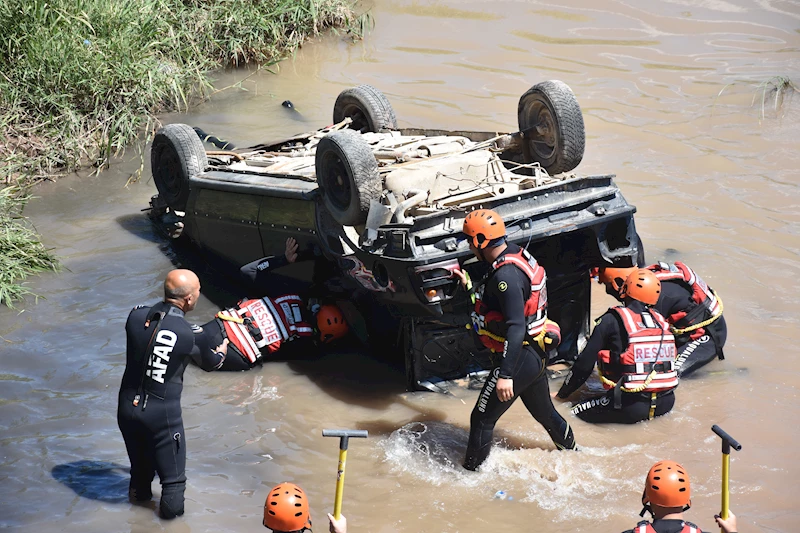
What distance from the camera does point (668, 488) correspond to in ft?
12.3

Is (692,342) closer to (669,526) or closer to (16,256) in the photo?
(669,526)

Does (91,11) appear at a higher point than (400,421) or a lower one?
higher

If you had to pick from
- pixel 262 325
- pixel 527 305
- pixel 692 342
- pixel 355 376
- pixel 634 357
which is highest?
pixel 527 305

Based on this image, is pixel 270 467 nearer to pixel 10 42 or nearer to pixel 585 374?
pixel 585 374

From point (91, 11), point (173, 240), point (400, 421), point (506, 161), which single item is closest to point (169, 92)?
point (91, 11)

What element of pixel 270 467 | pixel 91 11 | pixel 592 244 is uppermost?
pixel 91 11

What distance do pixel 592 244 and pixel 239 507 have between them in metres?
3.04

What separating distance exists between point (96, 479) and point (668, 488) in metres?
3.36

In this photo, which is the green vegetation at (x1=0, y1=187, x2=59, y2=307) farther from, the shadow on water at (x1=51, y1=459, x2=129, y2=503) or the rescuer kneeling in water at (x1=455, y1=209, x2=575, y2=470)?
the rescuer kneeling in water at (x1=455, y1=209, x2=575, y2=470)

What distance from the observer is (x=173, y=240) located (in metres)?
8.80

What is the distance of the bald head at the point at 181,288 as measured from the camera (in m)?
4.87

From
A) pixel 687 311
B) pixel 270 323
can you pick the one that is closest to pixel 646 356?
pixel 687 311

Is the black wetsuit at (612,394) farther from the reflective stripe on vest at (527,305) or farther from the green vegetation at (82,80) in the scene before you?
the green vegetation at (82,80)

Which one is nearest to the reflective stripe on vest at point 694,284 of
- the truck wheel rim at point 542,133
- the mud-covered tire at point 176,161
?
the truck wheel rim at point 542,133
